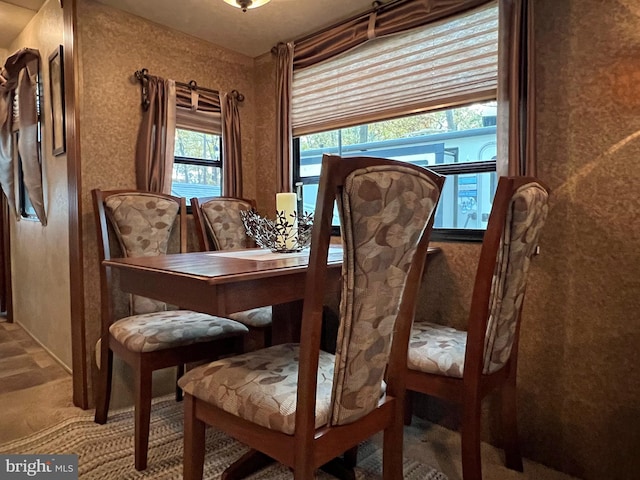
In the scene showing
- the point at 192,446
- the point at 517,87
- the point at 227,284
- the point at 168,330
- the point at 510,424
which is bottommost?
the point at 510,424

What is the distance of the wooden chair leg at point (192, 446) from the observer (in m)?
A: 1.25

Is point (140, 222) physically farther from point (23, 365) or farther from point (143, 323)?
point (23, 365)

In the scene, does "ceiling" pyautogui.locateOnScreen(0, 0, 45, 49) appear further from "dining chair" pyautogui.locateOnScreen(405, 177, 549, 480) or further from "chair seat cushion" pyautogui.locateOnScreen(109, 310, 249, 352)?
"dining chair" pyautogui.locateOnScreen(405, 177, 549, 480)

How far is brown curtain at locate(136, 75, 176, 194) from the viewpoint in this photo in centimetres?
242

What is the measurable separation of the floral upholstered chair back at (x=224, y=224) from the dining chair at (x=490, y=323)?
1.43 meters

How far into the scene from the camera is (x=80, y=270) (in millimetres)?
2188

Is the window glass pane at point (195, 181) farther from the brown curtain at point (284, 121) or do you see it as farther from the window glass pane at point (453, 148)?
the window glass pane at point (453, 148)

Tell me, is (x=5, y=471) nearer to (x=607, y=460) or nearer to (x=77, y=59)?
(x=77, y=59)

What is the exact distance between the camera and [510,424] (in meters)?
1.66

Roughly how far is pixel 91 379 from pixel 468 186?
7.42 feet

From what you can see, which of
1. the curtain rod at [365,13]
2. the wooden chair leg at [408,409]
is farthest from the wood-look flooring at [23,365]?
the curtain rod at [365,13]

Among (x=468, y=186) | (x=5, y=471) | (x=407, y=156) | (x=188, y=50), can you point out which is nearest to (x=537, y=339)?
(x=468, y=186)
